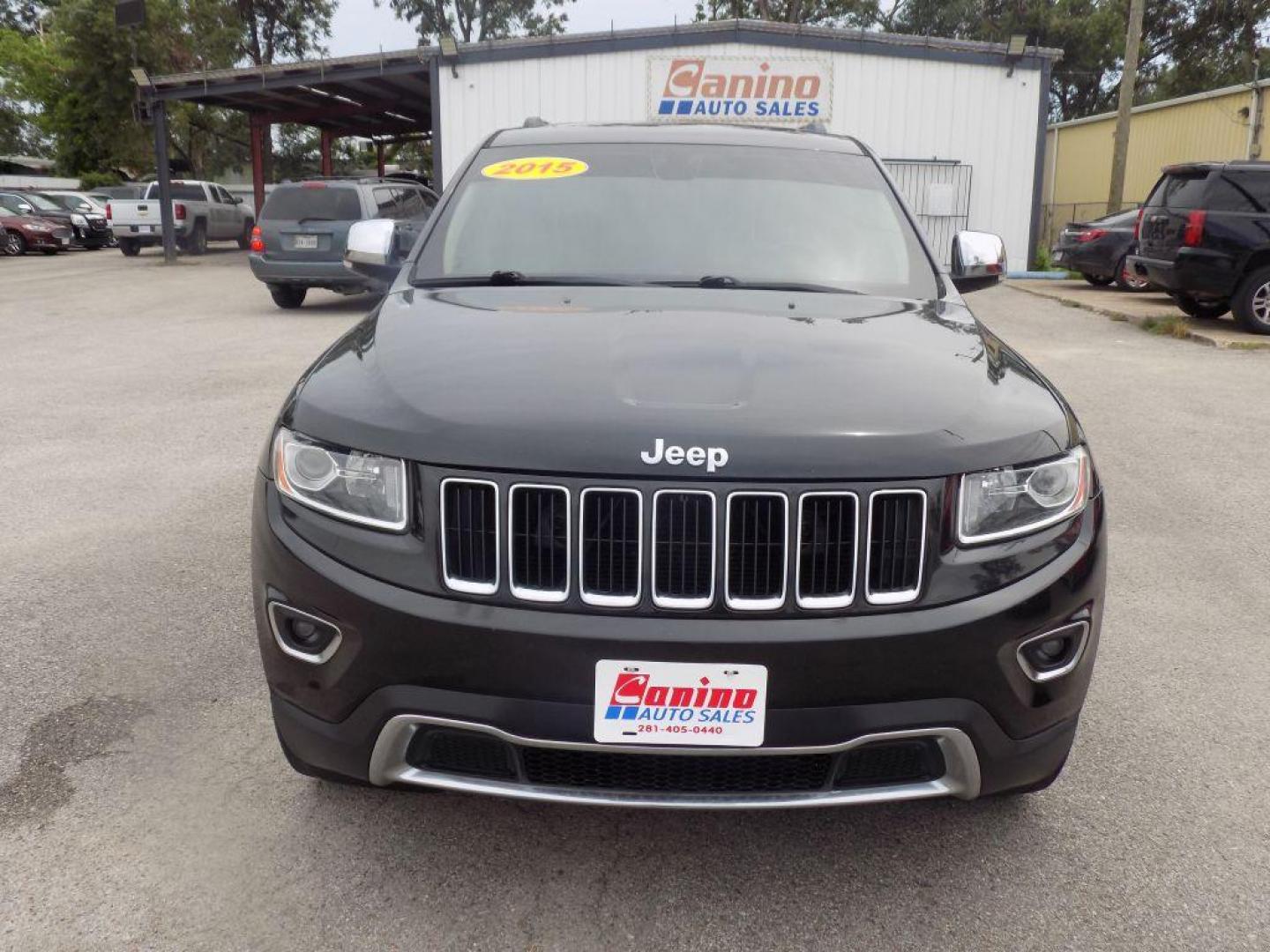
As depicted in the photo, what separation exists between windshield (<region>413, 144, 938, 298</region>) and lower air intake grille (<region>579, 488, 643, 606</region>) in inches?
50.5

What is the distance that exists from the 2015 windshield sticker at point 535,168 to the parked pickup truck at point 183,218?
24.2 m

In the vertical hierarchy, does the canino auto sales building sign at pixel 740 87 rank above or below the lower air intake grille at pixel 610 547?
above

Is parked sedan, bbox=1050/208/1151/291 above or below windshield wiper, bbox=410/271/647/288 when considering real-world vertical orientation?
below

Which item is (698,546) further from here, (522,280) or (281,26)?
(281,26)

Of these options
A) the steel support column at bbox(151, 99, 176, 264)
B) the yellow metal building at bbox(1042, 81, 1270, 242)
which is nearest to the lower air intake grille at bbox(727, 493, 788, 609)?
the yellow metal building at bbox(1042, 81, 1270, 242)

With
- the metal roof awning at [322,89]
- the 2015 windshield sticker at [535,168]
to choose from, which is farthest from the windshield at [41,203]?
the 2015 windshield sticker at [535,168]

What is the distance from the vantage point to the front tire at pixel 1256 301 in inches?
452

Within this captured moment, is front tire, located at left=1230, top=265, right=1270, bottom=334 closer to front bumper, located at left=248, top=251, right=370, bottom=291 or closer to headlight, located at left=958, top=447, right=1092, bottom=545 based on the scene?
front bumper, located at left=248, top=251, right=370, bottom=291

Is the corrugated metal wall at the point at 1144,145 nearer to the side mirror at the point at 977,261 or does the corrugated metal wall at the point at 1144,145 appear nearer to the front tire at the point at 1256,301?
the front tire at the point at 1256,301

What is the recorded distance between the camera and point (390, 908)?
2234 mm

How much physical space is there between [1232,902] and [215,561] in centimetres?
368

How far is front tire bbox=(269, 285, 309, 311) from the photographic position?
48.5 ft

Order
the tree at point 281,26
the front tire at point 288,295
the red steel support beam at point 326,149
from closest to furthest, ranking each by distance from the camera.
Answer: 1. the front tire at point 288,295
2. the red steel support beam at point 326,149
3. the tree at point 281,26

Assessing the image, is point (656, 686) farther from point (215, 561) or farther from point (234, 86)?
point (234, 86)
